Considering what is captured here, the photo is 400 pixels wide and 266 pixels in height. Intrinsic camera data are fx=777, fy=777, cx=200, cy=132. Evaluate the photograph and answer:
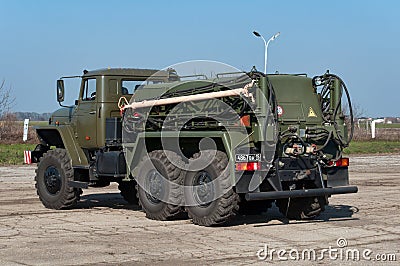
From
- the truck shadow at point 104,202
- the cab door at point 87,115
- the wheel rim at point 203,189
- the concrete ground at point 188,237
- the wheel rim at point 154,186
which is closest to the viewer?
the concrete ground at point 188,237

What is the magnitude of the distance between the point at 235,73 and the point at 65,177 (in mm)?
4459

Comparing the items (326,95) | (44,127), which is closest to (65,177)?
(44,127)

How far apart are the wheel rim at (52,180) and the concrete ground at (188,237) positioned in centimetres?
46

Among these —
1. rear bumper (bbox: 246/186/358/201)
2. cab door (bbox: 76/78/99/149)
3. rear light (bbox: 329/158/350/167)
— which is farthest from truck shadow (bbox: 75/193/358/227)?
cab door (bbox: 76/78/99/149)

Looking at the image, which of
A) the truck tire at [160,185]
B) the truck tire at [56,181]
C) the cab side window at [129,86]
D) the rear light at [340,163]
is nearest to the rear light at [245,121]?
the truck tire at [160,185]

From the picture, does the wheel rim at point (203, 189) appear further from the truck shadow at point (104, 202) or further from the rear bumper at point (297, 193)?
the truck shadow at point (104, 202)

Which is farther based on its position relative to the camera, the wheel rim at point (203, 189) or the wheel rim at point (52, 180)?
the wheel rim at point (52, 180)

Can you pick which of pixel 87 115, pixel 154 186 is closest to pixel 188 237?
pixel 154 186

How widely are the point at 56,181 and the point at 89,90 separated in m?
1.94

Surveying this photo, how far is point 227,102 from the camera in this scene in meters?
12.7

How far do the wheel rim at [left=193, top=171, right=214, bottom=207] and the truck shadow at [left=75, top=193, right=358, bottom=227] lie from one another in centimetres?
67

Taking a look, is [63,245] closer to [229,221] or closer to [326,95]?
[229,221]

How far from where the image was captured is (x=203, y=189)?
1273 centimetres

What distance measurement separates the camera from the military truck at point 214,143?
12.4 metres
